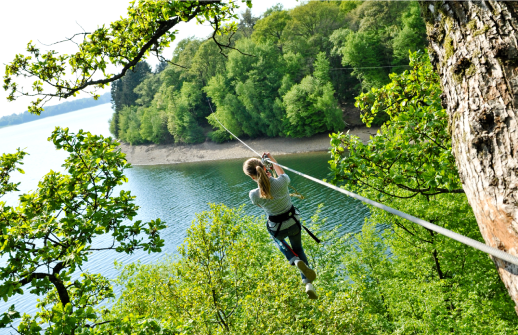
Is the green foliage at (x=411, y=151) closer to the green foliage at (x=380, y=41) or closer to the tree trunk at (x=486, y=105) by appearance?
the tree trunk at (x=486, y=105)

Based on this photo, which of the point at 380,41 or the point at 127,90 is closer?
the point at 380,41

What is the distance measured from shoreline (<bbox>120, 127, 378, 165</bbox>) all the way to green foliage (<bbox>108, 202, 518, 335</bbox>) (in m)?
27.7

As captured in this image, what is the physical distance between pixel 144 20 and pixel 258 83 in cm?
4949

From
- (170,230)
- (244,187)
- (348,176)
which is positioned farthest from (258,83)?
(348,176)

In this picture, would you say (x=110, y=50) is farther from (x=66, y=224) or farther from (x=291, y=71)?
(x=291, y=71)

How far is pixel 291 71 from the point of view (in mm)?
52625

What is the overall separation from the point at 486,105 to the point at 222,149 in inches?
2317

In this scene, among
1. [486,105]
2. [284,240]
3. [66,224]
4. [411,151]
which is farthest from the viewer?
[411,151]

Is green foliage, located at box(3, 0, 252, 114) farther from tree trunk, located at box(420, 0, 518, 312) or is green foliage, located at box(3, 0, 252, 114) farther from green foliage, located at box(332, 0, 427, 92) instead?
green foliage, located at box(332, 0, 427, 92)

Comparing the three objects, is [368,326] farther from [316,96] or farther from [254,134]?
→ [254,134]

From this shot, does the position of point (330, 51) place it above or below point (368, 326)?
above

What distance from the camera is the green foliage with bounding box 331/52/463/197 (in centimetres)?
513

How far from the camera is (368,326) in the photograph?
13.3 meters

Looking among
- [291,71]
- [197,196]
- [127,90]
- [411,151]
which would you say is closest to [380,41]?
[291,71]
